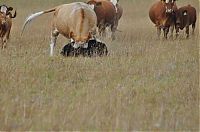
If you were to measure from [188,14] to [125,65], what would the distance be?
43.8 ft

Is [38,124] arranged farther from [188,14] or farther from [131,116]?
[188,14]

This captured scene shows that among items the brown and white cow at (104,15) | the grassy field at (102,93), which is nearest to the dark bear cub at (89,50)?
the grassy field at (102,93)

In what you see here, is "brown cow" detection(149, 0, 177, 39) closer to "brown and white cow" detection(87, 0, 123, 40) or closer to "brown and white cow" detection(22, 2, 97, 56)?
"brown and white cow" detection(87, 0, 123, 40)

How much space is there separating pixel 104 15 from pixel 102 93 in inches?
516

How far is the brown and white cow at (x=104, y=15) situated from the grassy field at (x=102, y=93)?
6.65 meters

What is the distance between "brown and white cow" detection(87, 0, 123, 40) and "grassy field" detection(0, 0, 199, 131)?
21.8 ft

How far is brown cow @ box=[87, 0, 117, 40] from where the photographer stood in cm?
2142

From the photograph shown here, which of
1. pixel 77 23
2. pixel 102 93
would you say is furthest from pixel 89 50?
pixel 102 93

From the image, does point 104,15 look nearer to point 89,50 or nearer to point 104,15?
point 104,15

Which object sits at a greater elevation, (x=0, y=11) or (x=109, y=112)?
(x=0, y=11)

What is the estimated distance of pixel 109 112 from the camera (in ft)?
25.1

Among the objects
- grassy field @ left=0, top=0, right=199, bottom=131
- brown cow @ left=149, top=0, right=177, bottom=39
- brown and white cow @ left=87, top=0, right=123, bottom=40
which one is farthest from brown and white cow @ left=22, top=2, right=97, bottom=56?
brown cow @ left=149, top=0, right=177, bottom=39

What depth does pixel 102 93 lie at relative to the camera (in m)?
8.99

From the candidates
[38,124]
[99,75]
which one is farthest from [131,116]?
[99,75]
